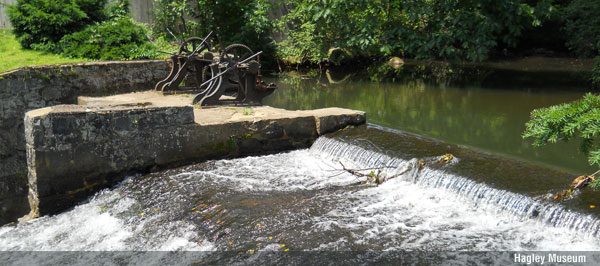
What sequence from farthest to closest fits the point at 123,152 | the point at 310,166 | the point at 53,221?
the point at 310,166
the point at 123,152
the point at 53,221

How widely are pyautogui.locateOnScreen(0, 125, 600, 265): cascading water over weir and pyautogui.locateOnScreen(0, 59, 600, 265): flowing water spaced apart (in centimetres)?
1

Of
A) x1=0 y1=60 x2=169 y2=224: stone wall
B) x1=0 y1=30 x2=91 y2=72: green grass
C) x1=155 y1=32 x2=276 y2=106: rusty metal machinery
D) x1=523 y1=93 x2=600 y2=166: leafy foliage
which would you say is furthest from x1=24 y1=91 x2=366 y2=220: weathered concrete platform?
x1=0 y1=30 x2=91 y2=72: green grass

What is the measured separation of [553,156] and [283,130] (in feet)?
13.0

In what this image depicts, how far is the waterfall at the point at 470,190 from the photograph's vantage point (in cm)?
488

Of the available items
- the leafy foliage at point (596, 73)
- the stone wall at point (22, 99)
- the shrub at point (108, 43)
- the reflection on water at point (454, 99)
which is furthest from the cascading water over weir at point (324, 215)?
the leafy foliage at point (596, 73)

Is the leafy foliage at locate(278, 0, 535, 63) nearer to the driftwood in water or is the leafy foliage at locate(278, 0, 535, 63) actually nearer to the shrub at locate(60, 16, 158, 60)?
the shrub at locate(60, 16, 158, 60)

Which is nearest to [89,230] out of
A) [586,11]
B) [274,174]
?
[274,174]

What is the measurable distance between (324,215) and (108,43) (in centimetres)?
883

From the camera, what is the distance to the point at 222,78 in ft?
29.6

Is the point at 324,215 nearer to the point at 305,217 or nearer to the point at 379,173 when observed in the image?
the point at 305,217

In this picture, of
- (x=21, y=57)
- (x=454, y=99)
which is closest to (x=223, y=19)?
(x=21, y=57)

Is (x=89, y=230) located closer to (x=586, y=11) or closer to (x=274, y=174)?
(x=274, y=174)

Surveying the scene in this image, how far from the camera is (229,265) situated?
430 cm

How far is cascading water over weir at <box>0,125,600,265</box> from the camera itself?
461 cm
